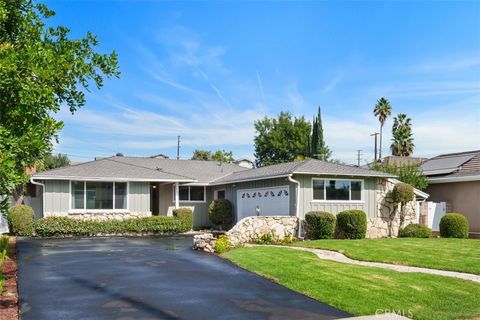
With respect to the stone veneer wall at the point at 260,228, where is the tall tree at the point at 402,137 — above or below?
above

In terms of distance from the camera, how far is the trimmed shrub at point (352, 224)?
1995cm

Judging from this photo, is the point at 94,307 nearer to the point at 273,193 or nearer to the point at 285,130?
the point at 273,193

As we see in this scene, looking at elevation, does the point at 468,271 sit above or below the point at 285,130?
below

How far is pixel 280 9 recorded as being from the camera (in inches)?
601

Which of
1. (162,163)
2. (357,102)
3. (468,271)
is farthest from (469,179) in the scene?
(162,163)

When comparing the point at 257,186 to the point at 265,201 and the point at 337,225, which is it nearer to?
the point at 265,201

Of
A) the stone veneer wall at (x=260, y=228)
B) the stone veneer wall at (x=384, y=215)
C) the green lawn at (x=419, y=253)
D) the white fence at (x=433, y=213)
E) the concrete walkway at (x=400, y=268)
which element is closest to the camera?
the concrete walkway at (x=400, y=268)

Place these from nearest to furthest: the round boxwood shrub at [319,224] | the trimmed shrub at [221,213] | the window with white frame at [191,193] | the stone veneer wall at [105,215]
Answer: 1. the round boxwood shrub at [319,224]
2. the stone veneer wall at [105,215]
3. the trimmed shrub at [221,213]
4. the window with white frame at [191,193]

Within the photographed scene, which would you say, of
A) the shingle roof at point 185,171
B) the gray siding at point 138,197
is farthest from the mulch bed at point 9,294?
the gray siding at point 138,197

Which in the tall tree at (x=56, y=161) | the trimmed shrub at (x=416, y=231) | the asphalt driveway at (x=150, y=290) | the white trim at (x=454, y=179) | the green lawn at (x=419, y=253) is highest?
the tall tree at (x=56, y=161)

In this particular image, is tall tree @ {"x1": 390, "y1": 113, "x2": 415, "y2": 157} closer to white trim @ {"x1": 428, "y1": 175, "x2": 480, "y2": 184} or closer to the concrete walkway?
white trim @ {"x1": 428, "y1": 175, "x2": 480, "y2": 184}

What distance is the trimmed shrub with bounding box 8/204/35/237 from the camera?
69.4 feet

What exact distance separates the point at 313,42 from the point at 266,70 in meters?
5.30

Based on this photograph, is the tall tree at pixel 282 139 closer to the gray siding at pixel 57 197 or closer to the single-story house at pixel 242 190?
the single-story house at pixel 242 190
